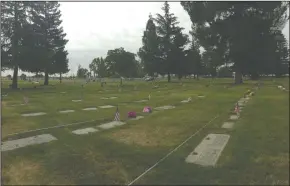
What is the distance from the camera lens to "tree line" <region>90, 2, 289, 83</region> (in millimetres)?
21444

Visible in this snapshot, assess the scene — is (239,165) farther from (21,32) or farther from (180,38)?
(180,38)

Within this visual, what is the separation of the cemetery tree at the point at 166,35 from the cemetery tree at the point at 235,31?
17976 mm

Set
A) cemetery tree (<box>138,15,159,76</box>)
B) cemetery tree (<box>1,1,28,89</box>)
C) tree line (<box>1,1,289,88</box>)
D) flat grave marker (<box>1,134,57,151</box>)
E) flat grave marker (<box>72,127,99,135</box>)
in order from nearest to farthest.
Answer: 1. flat grave marker (<box>1,134,57,151</box>)
2. flat grave marker (<box>72,127,99,135</box>)
3. tree line (<box>1,1,289,88</box>)
4. cemetery tree (<box>1,1,28,89</box>)
5. cemetery tree (<box>138,15,159,76</box>)

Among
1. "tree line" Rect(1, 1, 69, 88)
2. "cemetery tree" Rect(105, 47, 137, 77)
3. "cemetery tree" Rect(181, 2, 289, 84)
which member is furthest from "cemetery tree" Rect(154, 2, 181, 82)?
"cemetery tree" Rect(105, 47, 137, 77)

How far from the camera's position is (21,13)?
4228 cm

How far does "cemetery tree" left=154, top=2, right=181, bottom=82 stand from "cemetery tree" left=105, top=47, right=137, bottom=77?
42205 mm

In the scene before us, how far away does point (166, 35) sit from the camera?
7012 centimetres

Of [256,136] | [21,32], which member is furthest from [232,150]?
[21,32]

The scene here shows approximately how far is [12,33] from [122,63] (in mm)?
71899

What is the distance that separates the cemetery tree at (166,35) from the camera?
68.8m

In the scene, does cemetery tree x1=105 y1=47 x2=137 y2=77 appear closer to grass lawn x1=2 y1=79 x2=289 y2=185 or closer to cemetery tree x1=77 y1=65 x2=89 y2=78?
cemetery tree x1=77 y1=65 x2=89 y2=78

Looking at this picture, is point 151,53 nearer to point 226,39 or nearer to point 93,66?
point 226,39

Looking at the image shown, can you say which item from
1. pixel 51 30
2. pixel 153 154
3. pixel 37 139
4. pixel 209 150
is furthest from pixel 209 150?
pixel 51 30

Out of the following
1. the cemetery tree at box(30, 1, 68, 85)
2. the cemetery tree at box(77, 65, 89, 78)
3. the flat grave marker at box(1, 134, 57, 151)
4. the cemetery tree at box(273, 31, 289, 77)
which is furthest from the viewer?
the cemetery tree at box(77, 65, 89, 78)
